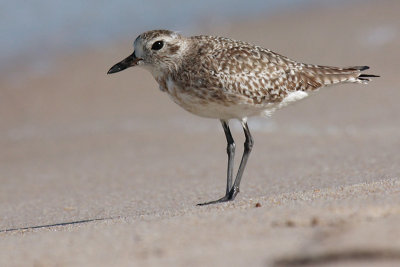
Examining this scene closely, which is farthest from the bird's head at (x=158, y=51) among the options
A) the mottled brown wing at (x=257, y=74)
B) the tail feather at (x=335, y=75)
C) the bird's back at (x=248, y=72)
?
the tail feather at (x=335, y=75)

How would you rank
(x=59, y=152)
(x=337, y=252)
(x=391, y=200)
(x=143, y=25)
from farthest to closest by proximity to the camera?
1. (x=143, y=25)
2. (x=59, y=152)
3. (x=391, y=200)
4. (x=337, y=252)

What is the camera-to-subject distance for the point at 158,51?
273 inches

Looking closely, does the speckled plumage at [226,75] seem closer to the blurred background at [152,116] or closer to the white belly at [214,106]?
the white belly at [214,106]

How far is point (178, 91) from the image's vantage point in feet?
21.7

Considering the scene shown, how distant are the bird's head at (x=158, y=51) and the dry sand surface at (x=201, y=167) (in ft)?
4.02

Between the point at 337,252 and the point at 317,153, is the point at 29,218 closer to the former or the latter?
the point at 317,153

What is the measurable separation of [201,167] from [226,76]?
250 cm

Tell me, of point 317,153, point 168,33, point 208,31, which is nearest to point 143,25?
point 208,31

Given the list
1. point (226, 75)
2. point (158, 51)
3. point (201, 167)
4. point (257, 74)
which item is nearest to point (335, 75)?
point (257, 74)

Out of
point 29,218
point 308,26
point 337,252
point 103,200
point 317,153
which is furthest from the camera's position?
point 308,26

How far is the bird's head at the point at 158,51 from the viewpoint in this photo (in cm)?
686

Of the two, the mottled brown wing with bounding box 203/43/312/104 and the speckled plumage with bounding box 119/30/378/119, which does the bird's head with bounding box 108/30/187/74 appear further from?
the mottled brown wing with bounding box 203/43/312/104

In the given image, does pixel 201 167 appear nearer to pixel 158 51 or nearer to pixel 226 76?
pixel 158 51

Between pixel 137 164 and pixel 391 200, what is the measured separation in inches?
184
